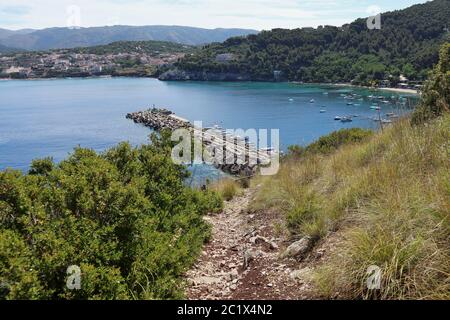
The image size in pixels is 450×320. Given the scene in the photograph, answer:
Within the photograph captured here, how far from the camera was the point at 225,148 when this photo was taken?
47.0 metres

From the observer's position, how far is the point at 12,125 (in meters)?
66.1

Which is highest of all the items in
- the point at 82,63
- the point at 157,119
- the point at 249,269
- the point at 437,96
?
the point at 82,63

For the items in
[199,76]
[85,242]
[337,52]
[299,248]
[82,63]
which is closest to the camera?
[85,242]

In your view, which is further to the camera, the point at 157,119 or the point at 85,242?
the point at 157,119

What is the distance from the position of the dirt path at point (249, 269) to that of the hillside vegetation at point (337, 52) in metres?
79.3

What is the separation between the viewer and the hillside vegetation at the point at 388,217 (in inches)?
117

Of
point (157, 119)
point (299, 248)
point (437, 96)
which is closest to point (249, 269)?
point (299, 248)

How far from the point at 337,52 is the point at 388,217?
123m

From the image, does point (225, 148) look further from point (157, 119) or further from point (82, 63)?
point (82, 63)

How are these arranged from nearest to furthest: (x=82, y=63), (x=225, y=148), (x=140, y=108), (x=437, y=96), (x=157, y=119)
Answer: (x=437, y=96) < (x=225, y=148) < (x=157, y=119) < (x=140, y=108) < (x=82, y=63)

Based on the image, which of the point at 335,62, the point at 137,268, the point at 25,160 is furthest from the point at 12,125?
the point at 335,62

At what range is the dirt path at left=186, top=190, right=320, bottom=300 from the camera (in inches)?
161

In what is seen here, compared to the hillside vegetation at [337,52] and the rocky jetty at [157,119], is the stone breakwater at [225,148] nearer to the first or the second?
the rocky jetty at [157,119]
